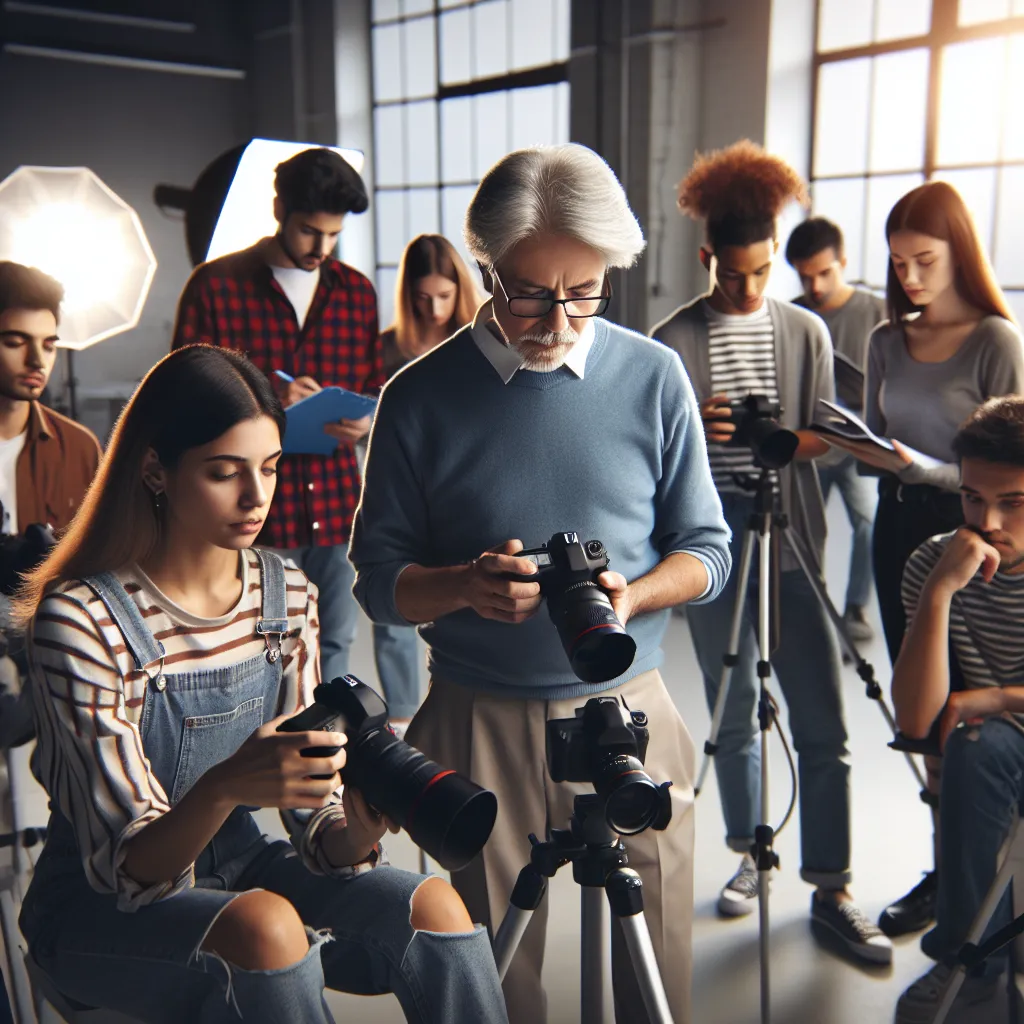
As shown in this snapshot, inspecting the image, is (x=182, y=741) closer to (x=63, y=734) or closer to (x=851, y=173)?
(x=63, y=734)

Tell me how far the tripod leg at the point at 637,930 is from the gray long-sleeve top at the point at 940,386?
1153mm

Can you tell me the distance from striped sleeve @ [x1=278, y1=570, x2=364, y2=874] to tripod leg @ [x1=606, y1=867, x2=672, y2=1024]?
310 mm

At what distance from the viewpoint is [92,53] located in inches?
248

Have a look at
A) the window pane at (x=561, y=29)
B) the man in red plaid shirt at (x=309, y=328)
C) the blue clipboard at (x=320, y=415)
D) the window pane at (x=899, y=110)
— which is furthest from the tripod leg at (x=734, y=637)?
the window pane at (x=561, y=29)

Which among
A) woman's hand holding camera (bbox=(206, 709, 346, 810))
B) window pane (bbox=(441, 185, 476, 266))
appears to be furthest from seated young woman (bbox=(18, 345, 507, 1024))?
window pane (bbox=(441, 185, 476, 266))

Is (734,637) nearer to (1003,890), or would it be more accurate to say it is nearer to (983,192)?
(1003,890)

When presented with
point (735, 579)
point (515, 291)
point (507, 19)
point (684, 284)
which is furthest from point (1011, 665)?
point (507, 19)

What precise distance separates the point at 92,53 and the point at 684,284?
3847 millimetres

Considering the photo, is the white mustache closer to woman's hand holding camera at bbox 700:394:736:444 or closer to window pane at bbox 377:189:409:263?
woman's hand holding camera at bbox 700:394:736:444

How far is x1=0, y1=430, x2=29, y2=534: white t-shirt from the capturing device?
1.97 m

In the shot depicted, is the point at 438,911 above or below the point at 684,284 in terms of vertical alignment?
below

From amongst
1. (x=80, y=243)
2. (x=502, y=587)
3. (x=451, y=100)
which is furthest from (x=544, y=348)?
(x=451, y=100)

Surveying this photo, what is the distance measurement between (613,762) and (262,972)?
405mm

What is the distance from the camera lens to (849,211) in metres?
4.56
